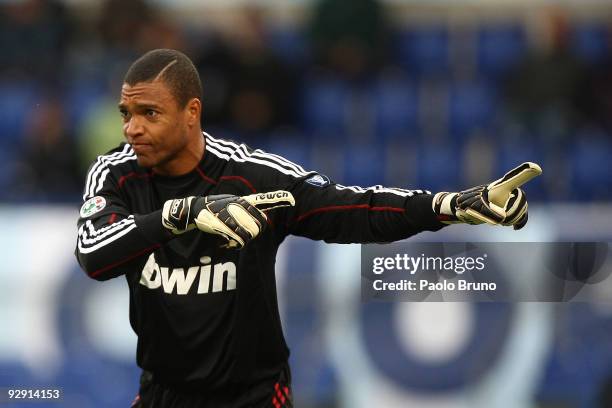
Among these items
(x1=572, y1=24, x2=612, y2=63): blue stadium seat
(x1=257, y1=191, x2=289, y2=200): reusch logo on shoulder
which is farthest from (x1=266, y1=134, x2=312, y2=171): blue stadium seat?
(x1=257, y1=191, x2=289, y2=200): reusch logo on shoulder

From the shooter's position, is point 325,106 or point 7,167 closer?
point 7,167

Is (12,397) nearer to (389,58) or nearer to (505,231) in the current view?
(505,231)

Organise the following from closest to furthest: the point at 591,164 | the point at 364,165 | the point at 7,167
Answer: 1. the point at 7,167
2. the point at 591,164
3. the point at 364,165

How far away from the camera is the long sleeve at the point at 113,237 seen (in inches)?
123

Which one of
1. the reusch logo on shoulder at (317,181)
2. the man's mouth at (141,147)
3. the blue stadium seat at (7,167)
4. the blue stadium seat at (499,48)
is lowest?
the reusch logo on shoulder at (317,181)

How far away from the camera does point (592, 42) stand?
921 centimetres

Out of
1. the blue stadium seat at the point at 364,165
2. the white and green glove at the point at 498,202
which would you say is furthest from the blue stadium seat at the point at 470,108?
the white and green glove at the point at 498,202

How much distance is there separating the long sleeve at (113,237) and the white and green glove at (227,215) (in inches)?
Answer: 2.8

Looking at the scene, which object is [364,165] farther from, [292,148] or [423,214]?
[423,214]

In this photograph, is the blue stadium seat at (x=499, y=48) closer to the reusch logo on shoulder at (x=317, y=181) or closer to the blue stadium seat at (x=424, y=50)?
the blue stadium seat at (x=424, y=50)

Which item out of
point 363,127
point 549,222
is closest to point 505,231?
point 549,222

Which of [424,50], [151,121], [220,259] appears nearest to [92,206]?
[151,121]

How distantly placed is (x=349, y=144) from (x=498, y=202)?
5.41 metres

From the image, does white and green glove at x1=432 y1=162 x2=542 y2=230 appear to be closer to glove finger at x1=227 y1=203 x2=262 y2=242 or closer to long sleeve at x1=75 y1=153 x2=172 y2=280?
glove finger at x1=227 y1=203 x2=262 y2=242
